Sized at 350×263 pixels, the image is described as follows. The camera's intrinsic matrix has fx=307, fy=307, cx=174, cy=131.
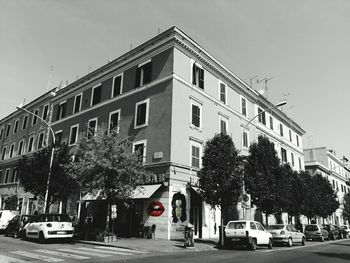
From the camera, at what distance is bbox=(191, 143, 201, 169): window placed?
2316cm

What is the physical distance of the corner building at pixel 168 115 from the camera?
828 inches

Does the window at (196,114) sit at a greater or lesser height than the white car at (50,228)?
greater

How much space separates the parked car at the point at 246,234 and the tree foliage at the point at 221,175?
7.77 ft

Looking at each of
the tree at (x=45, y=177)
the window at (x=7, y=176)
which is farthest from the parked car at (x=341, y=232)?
the window at (x=7, y=176)

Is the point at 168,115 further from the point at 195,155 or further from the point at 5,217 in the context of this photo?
the point at 5,217

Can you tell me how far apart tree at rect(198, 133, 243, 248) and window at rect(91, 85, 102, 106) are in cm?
1338

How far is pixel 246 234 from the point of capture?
16906mm

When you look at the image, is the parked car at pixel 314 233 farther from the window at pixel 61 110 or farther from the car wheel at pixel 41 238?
the window at pixel 61 110

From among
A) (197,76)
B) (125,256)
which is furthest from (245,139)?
(125,256)

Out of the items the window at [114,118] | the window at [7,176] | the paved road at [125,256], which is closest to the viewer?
the paved road at [125,256]

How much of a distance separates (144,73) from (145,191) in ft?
32.8

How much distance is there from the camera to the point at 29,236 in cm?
1792

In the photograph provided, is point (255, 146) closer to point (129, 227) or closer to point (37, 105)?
point (129, 227)

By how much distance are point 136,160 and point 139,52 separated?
10.5 meters
